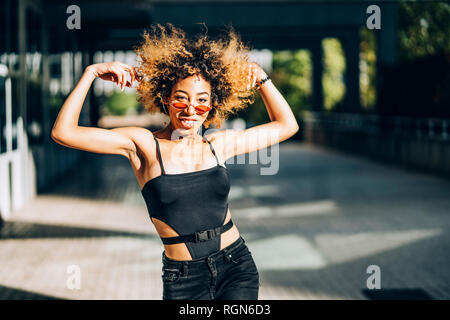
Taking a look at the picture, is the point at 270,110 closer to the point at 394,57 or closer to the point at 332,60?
the point at 394,57

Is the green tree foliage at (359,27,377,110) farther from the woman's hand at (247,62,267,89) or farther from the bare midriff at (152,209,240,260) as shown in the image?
the bare midriff at (152,209,240,260)

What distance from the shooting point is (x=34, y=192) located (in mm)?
13719

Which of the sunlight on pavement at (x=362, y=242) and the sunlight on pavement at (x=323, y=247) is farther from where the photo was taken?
the sunlight on pavement at (x=362, y=242)

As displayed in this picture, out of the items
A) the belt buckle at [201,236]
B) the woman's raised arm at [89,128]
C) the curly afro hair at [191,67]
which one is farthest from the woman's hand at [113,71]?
the belt buckle at [201,236]

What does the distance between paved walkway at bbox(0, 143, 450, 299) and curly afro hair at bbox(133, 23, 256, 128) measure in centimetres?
316

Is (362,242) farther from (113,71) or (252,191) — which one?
(113,71)

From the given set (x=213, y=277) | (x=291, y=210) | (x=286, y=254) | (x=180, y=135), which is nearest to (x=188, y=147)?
(x=180, y=135)

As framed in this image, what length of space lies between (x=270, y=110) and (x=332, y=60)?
4086 cm

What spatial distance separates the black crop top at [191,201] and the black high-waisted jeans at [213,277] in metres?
0.05

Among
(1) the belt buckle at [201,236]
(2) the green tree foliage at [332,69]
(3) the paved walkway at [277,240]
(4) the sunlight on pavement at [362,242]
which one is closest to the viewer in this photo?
(1) the belt buckle at [201,236]

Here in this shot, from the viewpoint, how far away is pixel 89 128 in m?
2.81

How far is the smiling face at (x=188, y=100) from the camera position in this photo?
2.96 metres

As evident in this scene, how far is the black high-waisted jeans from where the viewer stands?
2.88m

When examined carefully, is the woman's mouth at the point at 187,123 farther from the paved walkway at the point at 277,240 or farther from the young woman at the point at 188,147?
the paved walkway at the point at 277,240
